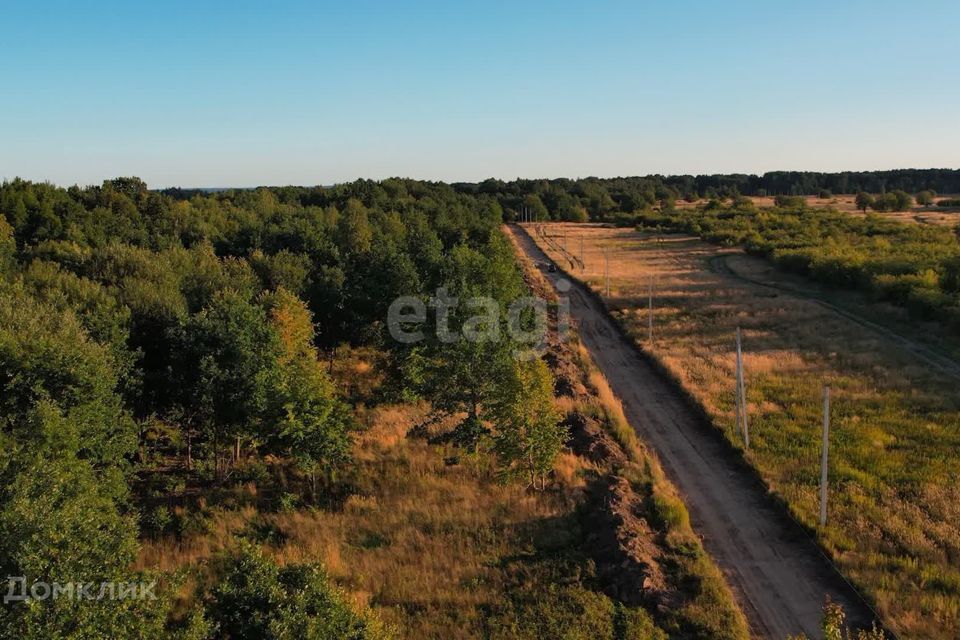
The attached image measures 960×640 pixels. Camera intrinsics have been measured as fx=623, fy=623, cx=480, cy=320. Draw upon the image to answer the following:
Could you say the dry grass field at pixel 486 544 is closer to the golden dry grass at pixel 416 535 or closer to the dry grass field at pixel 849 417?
the golden dry grass at pixel 416 535

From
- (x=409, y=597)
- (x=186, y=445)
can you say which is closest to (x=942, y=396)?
(x=409, y=597)

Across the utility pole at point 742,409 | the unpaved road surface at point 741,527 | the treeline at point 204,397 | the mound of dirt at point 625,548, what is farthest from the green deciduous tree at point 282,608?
the utility pole at point 742,409

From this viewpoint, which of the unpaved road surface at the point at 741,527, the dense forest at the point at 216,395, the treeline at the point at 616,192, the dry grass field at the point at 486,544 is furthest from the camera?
the treeline at the point at 616,192

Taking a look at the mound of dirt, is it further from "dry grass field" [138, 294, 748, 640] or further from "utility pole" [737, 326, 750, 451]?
"utility pole" [737, 326, 750, 451]

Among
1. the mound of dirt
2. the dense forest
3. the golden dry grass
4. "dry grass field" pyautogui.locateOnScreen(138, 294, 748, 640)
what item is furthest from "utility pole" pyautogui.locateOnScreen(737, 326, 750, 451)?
the dense forest

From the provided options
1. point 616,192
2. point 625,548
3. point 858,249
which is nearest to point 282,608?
point 625,548

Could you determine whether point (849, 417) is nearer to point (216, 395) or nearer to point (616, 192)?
point (216, 395)
